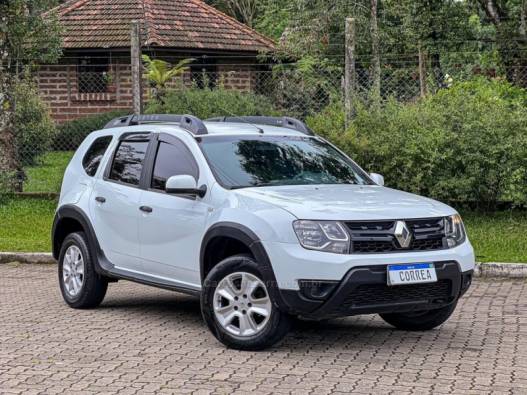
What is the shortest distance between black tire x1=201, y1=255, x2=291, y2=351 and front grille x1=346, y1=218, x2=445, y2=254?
758 millimetres

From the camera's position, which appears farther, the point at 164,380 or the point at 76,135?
the point at 76,135

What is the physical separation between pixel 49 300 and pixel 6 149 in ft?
27.0

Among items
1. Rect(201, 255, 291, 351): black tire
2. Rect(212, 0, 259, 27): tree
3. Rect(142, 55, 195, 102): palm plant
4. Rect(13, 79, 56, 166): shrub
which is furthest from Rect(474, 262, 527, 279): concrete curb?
Rect(212, 0, 259, 27): tree

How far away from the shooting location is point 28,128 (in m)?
20.0

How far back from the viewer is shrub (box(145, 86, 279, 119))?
57.3ft

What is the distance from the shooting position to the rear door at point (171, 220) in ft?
29.9

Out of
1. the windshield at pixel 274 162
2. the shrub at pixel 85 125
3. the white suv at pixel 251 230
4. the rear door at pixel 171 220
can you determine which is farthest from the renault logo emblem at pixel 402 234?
the shrub at pixel 85 125

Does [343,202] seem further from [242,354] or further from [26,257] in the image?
[26,257]

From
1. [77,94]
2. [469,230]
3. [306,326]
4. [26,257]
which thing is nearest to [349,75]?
[469,230]

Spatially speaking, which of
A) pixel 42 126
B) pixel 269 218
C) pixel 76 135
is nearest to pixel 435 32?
pixel 76 135

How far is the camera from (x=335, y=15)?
1245 inches

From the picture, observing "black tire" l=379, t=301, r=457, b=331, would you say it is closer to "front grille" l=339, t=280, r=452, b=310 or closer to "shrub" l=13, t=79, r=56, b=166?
"front grille" l=339, t=280, r=452, b=310

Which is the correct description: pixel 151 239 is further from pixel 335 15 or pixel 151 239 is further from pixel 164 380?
pixel 335 15

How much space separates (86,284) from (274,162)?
2305 mm
